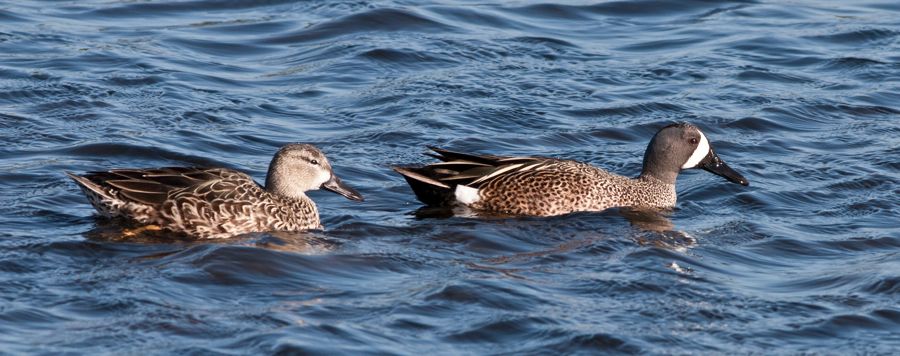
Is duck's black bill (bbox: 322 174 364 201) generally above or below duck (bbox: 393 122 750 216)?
above

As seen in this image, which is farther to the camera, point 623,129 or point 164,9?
point 164,9

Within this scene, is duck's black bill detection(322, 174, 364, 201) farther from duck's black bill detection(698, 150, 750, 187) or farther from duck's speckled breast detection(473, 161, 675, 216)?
duck's black bill detection(698, 150, 750, 187)

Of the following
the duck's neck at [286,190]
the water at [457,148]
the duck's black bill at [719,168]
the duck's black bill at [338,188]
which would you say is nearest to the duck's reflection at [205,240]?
the water at [457,148]

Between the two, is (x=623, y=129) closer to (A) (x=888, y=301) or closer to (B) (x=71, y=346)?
(A) (x=888, y=301)

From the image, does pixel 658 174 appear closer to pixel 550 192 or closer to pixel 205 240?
pixel 550 192

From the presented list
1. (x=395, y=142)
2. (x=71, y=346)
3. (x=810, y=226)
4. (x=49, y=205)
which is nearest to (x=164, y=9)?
(x=395, y=142)

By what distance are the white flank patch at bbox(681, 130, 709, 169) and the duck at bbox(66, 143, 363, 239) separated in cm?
289

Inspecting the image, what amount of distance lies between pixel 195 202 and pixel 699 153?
3.76 metres

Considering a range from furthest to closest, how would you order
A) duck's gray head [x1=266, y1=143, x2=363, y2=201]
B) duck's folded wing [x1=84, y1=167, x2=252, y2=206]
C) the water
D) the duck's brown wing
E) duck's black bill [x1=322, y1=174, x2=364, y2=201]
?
the duck's brown wing < duck's black bill [x1=322, y1=174, x2=364, y2=201] < duck's gray head [x1=266, y1=143, x2=363, y2=201] < duck's folded wing [x1=84, y1=167, x2=252, y2=206] < the water

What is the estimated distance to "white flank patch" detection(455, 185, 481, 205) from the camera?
1067cm

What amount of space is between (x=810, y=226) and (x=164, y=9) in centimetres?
840

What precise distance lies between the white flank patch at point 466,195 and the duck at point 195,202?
1133mm

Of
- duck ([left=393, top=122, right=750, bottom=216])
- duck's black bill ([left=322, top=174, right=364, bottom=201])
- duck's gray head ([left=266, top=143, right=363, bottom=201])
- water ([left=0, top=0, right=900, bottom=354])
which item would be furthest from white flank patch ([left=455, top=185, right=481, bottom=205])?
duck's gray head ([left=266, top=143, right=363, bottom=201])

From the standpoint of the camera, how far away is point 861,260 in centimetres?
965
